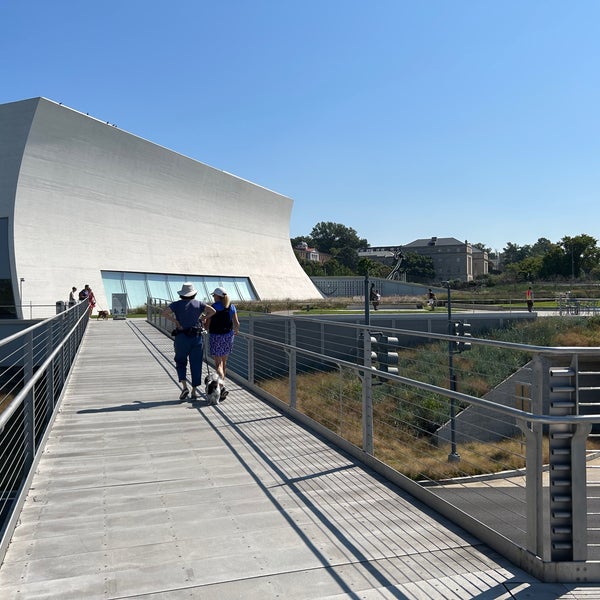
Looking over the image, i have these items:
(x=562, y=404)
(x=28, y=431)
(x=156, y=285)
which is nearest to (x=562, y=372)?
(x=562, y=404)

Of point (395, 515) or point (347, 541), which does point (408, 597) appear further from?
point (395, 515)

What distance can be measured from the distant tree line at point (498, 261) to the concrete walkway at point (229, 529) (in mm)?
21448

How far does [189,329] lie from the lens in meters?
7.93

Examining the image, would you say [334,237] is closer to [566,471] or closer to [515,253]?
[515,253]

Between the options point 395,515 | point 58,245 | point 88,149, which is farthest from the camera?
point 88,149

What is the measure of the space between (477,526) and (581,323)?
89.6 ft

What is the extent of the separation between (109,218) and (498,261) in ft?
560

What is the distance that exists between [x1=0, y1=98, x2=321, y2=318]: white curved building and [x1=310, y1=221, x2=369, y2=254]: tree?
11009 cm

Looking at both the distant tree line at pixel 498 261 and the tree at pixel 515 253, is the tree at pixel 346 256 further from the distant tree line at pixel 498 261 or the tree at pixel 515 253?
the tree at pixel 515 253

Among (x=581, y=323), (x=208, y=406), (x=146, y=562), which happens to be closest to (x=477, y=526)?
(x=146, y=562)

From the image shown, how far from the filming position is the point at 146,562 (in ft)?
10.6

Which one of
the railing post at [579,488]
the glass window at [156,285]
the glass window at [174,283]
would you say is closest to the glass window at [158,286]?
the glass window at [156,285]

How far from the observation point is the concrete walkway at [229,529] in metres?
2.95

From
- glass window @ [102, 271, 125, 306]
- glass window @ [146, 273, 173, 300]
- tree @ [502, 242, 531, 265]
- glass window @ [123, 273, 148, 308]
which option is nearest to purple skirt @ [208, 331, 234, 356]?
glass window @ [102, 271, 125, 306]
